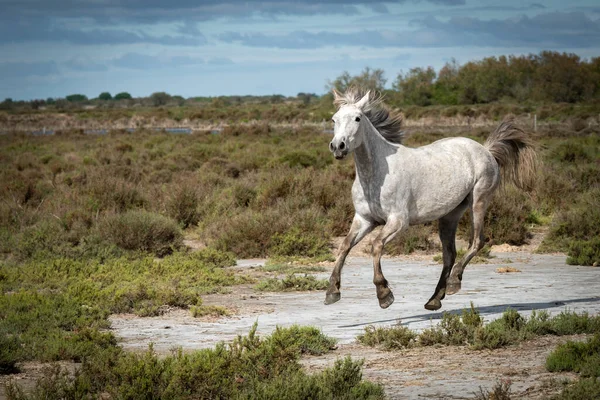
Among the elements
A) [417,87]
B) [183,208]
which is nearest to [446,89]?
[417,87]

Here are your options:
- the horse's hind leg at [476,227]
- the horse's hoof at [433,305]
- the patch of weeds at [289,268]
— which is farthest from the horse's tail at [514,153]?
the patch of weeds at [289,268]

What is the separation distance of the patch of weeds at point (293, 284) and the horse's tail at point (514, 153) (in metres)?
3.14

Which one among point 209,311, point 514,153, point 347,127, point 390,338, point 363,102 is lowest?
point 209,311

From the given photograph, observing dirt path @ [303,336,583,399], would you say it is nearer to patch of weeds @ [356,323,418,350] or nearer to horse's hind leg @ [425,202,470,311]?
patch of weeds @ [356,323,418,350]

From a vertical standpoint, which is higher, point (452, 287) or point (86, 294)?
point (452, 287)

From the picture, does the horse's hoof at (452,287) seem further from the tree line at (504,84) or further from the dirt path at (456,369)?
the tree line at (504,84)

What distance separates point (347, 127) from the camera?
921 centimetres

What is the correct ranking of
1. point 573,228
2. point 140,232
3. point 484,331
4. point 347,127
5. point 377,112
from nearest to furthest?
point 484,331 < point 347,127 < point 377,112 < point 140,232 < point 573,228

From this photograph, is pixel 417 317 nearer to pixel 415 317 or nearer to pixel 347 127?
pixel 415 317

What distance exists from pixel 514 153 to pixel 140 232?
7.53 m

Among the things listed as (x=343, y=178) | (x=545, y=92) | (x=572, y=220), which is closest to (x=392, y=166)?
(x=572, y=220)

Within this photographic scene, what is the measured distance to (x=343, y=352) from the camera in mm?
8367

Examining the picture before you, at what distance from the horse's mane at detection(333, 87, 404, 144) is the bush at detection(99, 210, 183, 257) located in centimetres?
698

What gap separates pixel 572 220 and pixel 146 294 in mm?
8821
